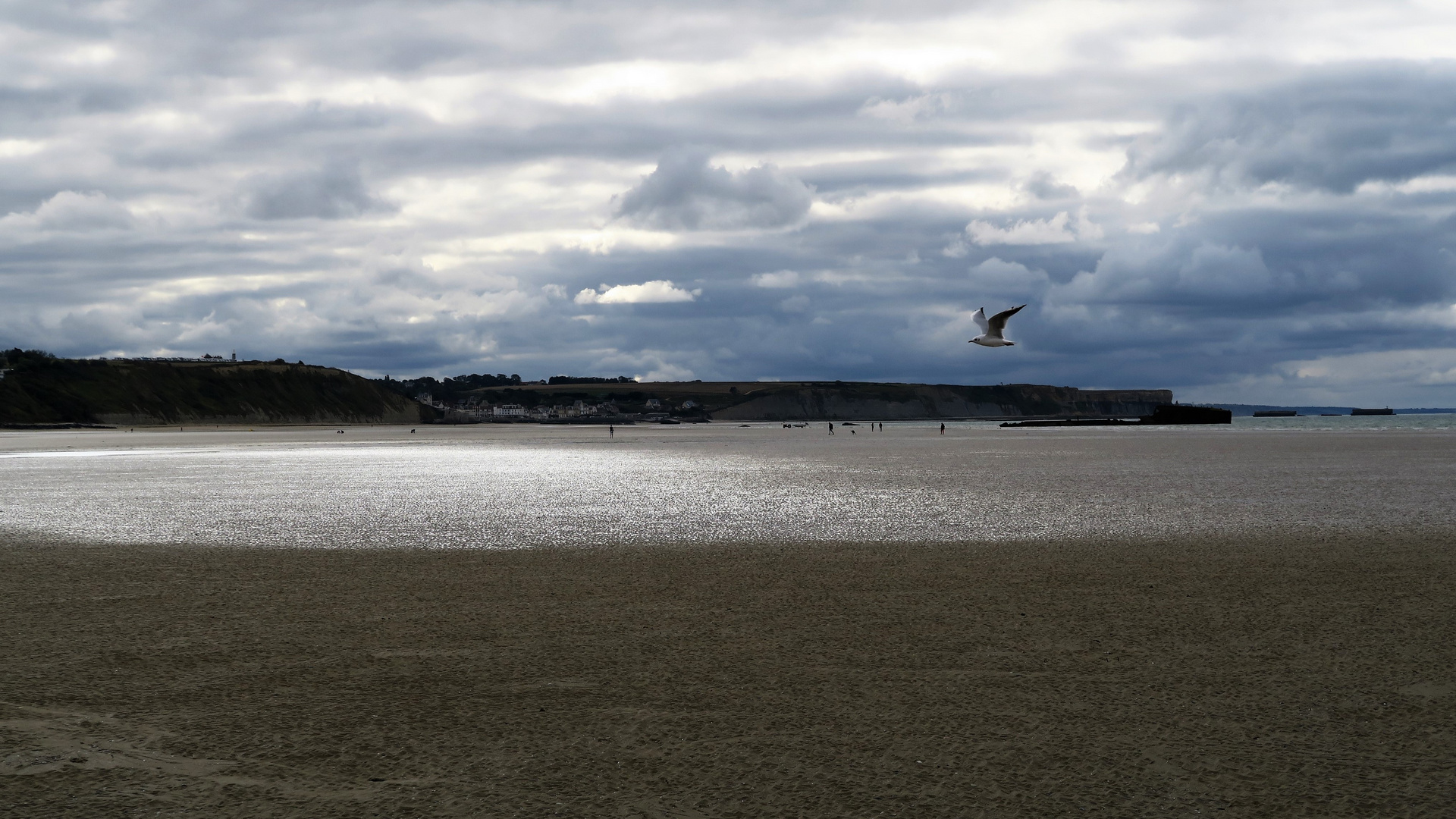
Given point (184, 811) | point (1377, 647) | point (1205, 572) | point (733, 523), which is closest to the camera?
point (184, 811)

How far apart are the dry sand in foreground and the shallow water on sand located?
15.9 feet

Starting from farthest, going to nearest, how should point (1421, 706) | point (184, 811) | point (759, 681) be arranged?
point (759, 681), point (1421, 706), point (184, 811)

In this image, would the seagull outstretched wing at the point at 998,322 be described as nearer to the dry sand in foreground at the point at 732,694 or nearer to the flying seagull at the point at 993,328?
the flying seagull at the point at 993,328

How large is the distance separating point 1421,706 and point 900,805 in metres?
3.71

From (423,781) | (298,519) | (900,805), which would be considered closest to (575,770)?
(423,781)

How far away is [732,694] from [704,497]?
54.7 ft

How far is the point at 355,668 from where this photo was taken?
7988 mm

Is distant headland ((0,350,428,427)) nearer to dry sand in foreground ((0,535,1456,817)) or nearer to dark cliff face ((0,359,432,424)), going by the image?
dark cliff face ((0,359,432,424))

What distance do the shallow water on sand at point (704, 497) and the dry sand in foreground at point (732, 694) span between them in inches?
191

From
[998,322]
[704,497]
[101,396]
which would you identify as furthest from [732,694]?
[101,396]

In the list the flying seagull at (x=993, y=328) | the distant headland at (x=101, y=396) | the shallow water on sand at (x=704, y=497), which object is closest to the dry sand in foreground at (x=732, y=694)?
the shallow water on sand at (x=704, y=497)

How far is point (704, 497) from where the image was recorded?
2392 cm

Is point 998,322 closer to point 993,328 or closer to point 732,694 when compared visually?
point 993,328

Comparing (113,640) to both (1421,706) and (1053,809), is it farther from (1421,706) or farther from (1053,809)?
(1421,706)
